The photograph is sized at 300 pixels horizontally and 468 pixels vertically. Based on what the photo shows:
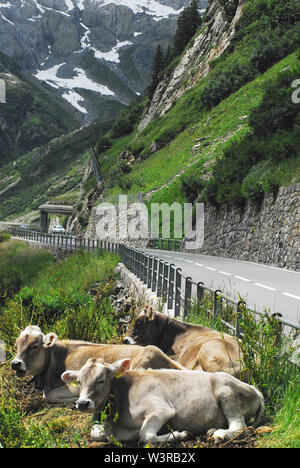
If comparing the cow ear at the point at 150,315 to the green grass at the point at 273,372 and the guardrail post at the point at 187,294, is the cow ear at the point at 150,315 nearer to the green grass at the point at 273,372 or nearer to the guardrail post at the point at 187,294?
the green grass at the point at 273,372

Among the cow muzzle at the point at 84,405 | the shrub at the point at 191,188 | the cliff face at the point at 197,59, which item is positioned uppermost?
the cliff face at the point at 197,59

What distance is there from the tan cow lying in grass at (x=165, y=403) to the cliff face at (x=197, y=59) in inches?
2662

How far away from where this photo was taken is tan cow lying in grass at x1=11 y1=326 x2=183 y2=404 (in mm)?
5785

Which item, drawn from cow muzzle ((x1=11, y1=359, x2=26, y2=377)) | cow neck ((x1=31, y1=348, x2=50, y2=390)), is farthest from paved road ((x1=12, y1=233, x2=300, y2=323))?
cow muzzle ((x1=11, y1=359, x2=26, y2=377))

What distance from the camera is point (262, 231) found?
82.9ft

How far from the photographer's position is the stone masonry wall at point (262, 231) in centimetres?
2166

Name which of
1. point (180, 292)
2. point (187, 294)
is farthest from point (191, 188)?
point (187, 294)

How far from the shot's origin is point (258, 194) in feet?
86.6

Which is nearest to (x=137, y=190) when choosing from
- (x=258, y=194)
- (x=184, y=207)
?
(x=184, y=207)

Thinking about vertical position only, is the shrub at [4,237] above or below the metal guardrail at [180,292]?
below

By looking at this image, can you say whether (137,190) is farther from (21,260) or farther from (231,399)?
(231,399)

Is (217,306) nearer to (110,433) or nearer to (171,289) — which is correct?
(110,433)

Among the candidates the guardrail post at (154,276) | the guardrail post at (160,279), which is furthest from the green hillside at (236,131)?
the guardrail post at (160,279)

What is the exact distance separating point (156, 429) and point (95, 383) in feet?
1.99
